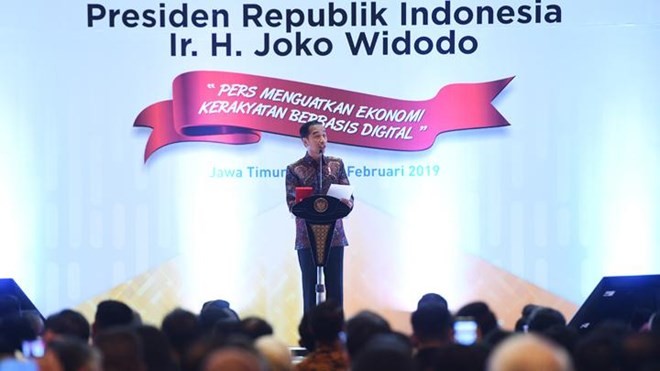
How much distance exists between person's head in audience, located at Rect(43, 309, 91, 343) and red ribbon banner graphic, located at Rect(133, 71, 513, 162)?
11.7 ft

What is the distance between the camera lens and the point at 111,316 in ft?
20.8

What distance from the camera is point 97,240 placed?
9602mm

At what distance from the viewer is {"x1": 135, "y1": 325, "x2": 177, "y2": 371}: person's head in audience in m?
5.07

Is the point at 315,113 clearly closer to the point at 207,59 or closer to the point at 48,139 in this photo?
the point at 207,59

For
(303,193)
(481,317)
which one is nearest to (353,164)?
(303,193)

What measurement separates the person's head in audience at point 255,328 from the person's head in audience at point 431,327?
2.08 ft

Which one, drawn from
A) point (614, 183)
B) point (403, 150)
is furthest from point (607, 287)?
point (403, 150)

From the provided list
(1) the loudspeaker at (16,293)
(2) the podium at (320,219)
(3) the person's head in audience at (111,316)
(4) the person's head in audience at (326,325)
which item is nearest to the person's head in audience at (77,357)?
(4) the person's head in audience at (326,325)

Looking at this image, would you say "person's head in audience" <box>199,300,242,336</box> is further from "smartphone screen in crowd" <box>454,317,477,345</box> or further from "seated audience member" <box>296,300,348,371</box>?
"smartphone screen in crowd" <box>454,317,477,345</box>

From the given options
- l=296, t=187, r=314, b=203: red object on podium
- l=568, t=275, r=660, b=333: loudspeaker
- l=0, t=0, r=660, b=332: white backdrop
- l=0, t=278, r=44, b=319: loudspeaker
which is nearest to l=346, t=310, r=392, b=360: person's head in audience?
l=296, t=187, r=314, b=203: red object on podium

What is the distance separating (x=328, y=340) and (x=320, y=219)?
87.2 inches

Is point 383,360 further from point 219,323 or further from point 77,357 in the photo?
point 219,323

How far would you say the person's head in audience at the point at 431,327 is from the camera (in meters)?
5.70

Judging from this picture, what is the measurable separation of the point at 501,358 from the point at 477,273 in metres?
5.97
